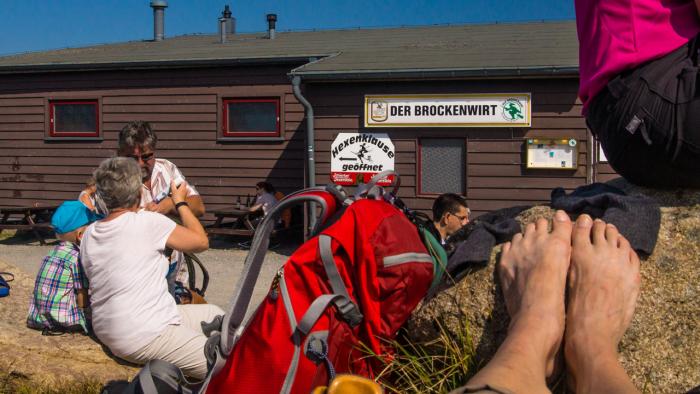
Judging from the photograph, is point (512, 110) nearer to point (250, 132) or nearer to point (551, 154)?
point (551, 154)

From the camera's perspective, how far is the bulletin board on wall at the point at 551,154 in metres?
11.0

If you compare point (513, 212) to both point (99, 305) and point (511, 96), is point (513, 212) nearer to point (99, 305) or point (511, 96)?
point (99, 305)

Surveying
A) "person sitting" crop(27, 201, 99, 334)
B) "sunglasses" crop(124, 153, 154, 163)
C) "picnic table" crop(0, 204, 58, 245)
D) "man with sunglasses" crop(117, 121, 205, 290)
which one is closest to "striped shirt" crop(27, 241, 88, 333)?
"person sitting" crop(27, 201, 99, 334)

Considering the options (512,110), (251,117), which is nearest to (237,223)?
(251,117)

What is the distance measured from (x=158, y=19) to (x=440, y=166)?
1085cm

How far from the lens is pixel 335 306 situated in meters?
2.17

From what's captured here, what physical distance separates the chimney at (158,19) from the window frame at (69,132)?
4.93 m

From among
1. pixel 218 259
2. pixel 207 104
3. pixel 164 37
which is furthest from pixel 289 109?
pixel 164 37

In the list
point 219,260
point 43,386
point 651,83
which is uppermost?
point 651,83

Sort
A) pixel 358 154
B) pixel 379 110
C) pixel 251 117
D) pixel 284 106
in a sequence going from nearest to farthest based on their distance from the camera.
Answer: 1. pixel 379 110
2. pixel 358 154
3. pixel 284 106
4. pixel 251 117

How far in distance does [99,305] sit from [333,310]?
216 centimetres

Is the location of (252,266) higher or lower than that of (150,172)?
lower

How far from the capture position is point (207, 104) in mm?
13484

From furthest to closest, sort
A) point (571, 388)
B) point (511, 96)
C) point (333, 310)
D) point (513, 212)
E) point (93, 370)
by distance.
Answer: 1. point (511, 96)
2. point (93, 370)
3. point (513, 212)
4. point (333, 310)
5. point (571, 388)
